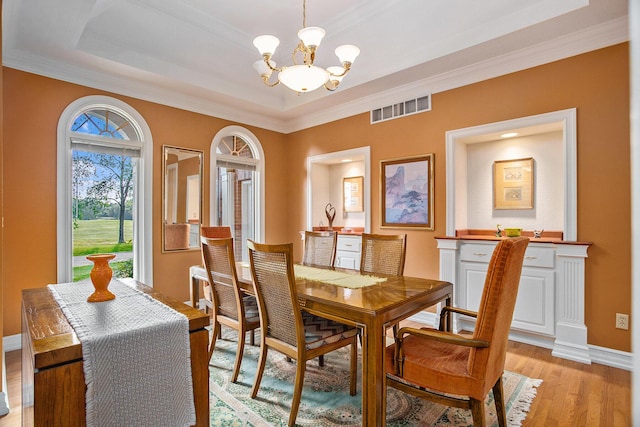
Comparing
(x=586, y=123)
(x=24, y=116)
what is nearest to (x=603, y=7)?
(x=586, y=123)

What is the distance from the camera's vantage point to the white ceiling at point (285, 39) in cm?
282

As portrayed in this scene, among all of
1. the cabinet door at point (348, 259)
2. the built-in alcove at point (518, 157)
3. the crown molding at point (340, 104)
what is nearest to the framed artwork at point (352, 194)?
the cabinet door at point (348, 259)

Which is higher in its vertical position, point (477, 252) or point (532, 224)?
point (532, 224)

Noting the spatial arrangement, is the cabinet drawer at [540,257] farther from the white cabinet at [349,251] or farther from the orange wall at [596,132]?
the white cabinet at [349,251]

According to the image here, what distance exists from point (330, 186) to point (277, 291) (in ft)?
11.9

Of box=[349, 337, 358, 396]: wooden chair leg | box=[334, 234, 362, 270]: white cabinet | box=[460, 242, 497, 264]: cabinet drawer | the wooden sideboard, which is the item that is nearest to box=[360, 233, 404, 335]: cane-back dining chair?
box=[349, 337, 358, 396]: wooden chair leg

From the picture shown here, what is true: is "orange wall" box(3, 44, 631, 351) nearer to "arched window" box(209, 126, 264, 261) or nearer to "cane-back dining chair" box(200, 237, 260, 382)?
"arched window" box(209, 126, 264, 261)

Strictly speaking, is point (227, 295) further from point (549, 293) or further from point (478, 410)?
point (549, 293)

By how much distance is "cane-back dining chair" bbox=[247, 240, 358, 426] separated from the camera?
2.03 m

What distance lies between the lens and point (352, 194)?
527 centimetres

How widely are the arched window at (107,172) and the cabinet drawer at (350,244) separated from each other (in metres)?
2.38

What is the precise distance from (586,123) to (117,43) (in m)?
4.38

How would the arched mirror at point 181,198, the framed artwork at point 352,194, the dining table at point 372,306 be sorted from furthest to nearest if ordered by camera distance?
1. the framed artwork at point 352,194
2. the arched mirror at point 181,198
3. the dining table at point 372,306

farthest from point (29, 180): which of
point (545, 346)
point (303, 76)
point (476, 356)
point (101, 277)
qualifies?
point (545, 346)
